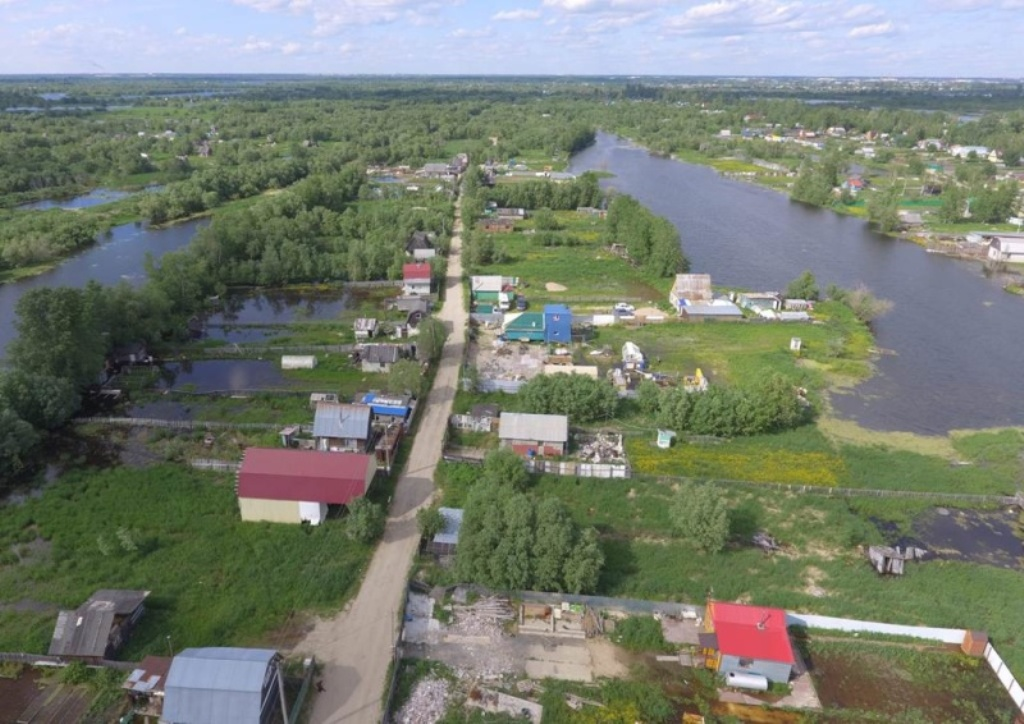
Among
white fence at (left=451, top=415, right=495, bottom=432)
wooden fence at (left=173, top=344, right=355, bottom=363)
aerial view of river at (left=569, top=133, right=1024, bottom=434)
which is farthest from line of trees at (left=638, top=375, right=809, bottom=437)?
wooden fence at (left=173, top=344, right=355, bottom=363)

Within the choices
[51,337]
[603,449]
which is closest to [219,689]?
[603,449]

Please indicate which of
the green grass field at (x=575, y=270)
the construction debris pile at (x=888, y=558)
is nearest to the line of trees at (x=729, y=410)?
the construction debris pile at (x=888, y=558)

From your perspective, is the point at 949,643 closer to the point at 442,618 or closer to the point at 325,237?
the point at 442,618

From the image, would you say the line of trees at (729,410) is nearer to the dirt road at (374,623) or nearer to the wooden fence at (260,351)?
the dirt road at (374,623)

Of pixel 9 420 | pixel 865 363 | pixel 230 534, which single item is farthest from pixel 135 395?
pixel 865 363

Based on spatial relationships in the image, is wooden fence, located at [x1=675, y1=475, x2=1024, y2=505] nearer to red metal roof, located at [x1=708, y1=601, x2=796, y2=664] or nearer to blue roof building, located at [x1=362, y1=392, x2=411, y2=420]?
red metal roof, located at [x1=708, y1=601, x2=796, y2=664]

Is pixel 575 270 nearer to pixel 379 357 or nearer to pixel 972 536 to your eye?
pixel 379 357
